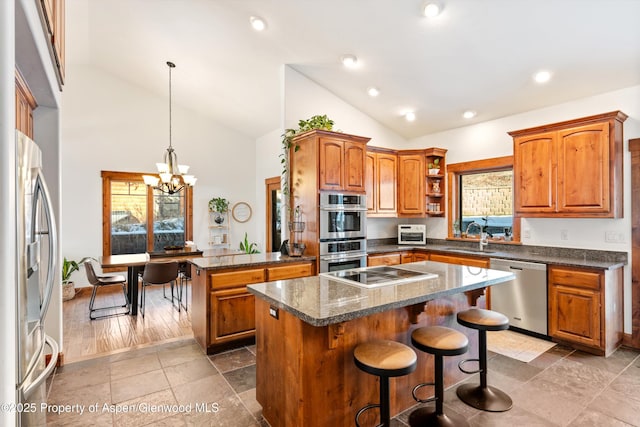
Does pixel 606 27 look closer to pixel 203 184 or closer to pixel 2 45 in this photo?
pixel 2 45

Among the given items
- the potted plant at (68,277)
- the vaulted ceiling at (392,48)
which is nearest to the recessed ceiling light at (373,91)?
the vaulted ceiling at (392,48)

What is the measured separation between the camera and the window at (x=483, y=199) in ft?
14.9

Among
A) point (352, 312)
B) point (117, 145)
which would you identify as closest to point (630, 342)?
point (352, 312)

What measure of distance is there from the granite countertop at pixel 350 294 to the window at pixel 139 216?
16.5 ft

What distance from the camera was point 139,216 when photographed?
22.0ft

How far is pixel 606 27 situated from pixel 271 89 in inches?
159

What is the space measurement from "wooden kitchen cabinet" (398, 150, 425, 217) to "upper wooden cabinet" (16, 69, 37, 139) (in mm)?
4379

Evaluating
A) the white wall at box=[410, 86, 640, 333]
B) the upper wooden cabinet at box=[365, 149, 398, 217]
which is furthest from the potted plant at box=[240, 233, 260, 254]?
the white wall at box=[410, 86, 640, 333]

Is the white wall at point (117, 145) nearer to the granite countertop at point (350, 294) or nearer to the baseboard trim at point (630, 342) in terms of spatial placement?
the granite countertop at point (350, 294)

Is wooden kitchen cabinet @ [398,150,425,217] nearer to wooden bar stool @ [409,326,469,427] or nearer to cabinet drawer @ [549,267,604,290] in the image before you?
cabinet drawer @ [549,267,604,290]

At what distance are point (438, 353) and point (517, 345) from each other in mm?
2167

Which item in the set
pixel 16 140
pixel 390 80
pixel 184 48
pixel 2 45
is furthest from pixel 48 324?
pixel 390 80

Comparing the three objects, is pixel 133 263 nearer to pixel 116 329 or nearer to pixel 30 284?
pixel 116 329

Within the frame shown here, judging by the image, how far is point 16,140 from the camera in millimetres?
1258
